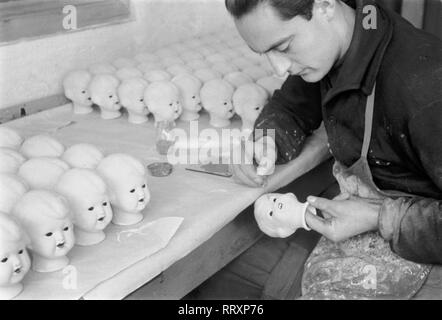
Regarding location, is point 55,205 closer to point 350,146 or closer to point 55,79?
point 350,146

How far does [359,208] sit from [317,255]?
7.0 inches

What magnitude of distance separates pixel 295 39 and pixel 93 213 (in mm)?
513

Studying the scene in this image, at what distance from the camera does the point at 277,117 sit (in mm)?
1388

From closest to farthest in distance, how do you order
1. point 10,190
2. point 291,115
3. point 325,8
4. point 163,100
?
point 10,190 < point 325,8 < point 291,115 < point 163,100

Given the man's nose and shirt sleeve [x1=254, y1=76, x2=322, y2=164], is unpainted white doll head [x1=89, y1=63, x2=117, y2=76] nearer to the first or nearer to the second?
shirt sleeve [x1=254, y1=76, x2=322, y2=164]

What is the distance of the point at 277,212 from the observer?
1.12 m

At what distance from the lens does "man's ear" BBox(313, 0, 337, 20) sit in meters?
1.06

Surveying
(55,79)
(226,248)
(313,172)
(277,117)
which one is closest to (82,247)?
(226,248)

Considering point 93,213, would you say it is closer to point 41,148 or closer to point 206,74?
point 41,148

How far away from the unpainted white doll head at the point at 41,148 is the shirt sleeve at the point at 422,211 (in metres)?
0.71

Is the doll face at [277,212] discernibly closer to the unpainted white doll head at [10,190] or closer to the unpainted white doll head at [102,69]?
the unpainted white doll head at [10,190]

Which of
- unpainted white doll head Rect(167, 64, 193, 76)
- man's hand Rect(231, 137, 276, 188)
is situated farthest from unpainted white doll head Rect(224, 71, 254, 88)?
man's hand Rect(231, 137, 276, 188)

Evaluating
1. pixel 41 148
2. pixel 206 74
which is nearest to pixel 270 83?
pixel 206 74

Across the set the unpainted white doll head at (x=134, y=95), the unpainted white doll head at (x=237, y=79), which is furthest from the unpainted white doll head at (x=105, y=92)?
the unpainted white doll head at (x=237, y=79)
